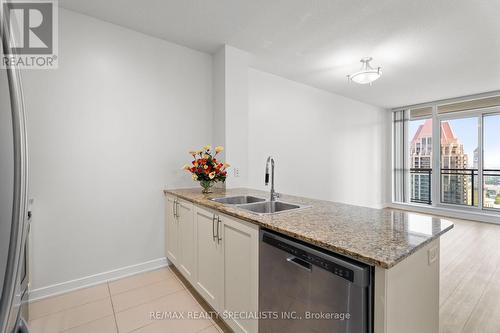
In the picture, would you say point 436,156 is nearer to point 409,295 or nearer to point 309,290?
point 409,295

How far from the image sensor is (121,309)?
6.09ft

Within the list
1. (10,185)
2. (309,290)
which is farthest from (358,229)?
(10,185)

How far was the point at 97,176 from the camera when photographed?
2.22m

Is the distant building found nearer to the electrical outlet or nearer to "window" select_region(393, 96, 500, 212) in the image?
"window" select_region(393, 96, 500, 212)

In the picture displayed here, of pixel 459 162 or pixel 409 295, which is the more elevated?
pixel 459 162

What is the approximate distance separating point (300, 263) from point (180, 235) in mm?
1470

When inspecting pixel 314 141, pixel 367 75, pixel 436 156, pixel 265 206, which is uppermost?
pixel 367 75

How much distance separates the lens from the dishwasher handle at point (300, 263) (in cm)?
104

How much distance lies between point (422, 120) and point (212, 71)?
17.3ft

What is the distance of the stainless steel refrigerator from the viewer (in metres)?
0.50

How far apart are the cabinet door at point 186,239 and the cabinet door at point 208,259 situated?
0.10 m

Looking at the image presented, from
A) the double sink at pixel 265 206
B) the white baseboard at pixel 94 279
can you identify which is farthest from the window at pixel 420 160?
the white baseboard at pixel 94 279

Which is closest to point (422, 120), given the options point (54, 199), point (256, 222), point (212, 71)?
point (212, 71)

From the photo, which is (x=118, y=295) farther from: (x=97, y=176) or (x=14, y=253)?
(x=14, y=253)
